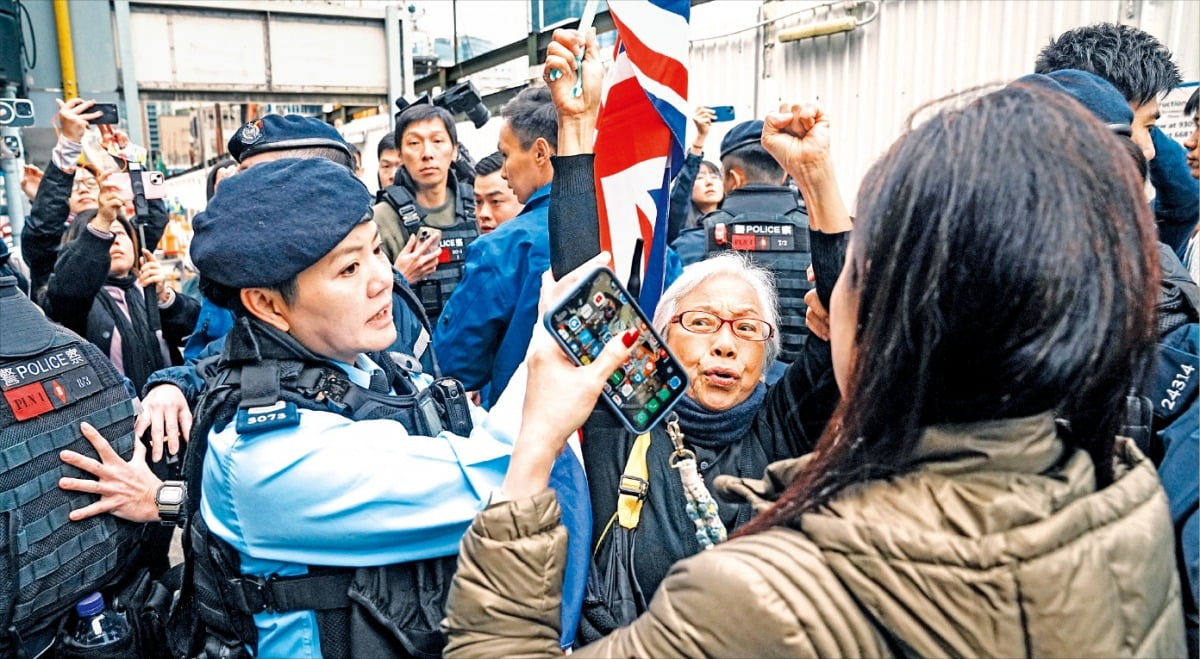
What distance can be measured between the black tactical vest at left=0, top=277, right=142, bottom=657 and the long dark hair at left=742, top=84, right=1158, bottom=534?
1.81 m

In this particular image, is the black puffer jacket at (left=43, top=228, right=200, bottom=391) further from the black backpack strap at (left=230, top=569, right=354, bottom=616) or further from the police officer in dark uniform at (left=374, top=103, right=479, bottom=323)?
the black backpack strap at (left=230, top=569, right=354, bottom=616)

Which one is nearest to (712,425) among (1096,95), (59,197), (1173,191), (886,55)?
(1096,95)

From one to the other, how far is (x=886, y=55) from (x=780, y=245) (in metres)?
2.52

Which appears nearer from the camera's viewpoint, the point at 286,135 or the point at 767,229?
the point at 286,135

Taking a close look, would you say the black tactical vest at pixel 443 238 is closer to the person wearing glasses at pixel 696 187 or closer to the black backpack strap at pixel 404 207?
the black backpack strap at pixel 404 207

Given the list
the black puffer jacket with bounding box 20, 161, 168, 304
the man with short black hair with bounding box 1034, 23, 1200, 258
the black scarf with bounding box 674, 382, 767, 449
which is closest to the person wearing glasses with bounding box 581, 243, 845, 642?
the black scarf with bounding box 674, 382, 767, 449

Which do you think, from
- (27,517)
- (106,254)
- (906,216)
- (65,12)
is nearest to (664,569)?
(906,216)

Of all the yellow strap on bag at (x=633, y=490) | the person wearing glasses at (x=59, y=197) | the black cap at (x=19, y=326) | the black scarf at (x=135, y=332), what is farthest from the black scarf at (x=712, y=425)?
the person wearing glasses at (x=59, y=197)

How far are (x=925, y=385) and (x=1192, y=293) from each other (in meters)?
1.35

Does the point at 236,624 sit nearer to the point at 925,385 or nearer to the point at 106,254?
the point at 925,385

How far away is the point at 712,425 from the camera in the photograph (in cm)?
200

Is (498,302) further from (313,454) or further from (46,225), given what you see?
(46,225)

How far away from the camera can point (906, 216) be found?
95cm

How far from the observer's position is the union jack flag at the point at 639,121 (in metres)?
1.78
